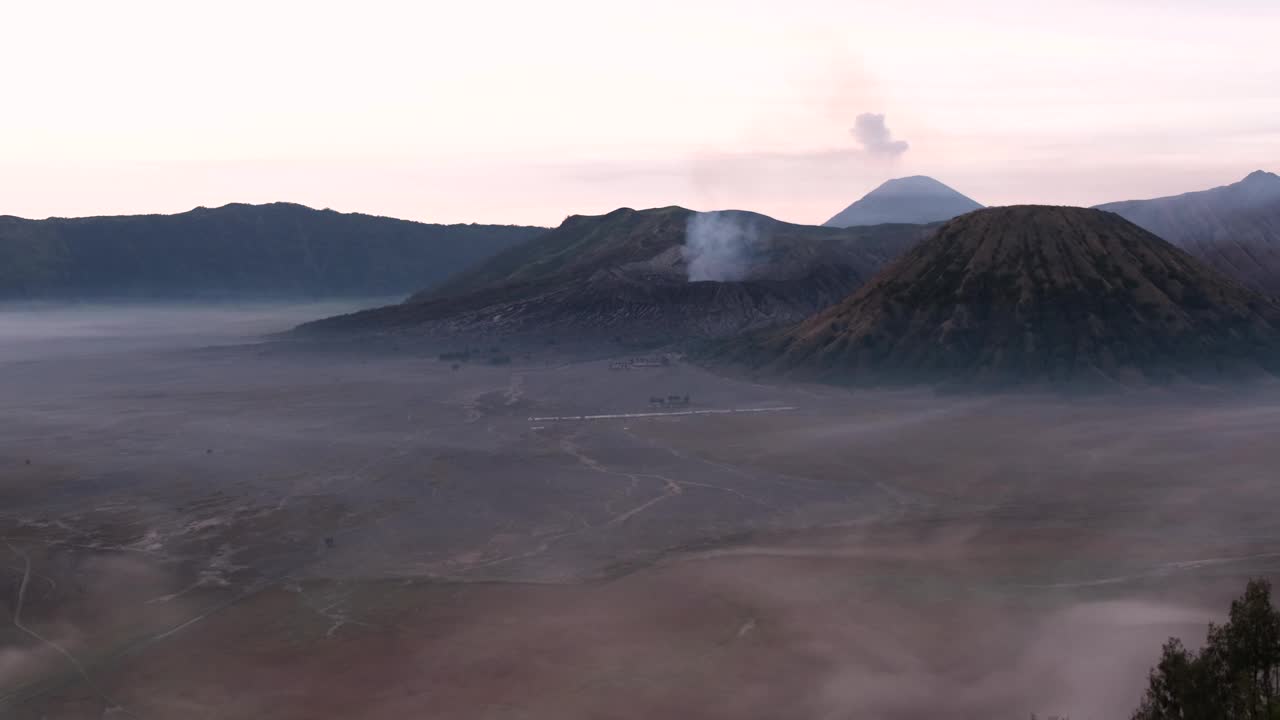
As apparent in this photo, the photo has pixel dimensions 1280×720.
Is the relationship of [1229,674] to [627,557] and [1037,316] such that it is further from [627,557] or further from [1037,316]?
[1037,316]

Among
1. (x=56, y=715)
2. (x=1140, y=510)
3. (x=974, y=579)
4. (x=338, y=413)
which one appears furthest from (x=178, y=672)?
(x=338, y=413)

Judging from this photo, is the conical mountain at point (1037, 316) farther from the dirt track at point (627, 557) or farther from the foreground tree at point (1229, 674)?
the foreground tree at point (1229, 674)

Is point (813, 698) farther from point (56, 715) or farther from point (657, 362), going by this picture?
point (657, 362)

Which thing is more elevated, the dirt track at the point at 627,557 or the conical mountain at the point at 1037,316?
the conical mountain at the point at 1037,316

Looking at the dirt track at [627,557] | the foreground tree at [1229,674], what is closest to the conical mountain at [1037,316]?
the dirt track at [627,557]

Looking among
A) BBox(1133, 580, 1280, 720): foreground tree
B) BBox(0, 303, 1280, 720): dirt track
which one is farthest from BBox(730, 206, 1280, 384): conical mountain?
BBox(1133, 580, 1280, 720): foreground tree

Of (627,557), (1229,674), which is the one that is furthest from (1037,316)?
(1229,674)
